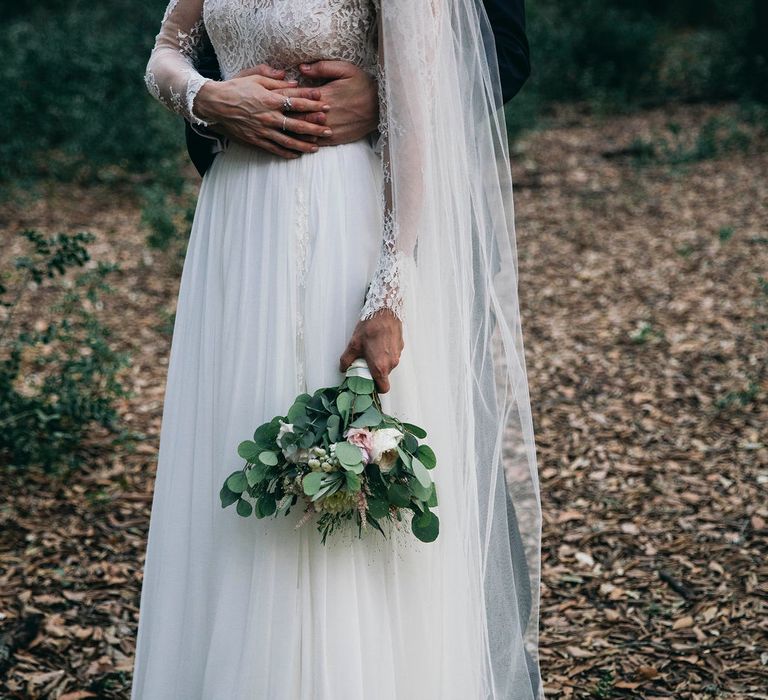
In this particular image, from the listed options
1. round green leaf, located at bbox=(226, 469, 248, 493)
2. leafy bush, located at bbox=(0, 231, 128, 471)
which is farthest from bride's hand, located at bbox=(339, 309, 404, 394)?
leafy bush, located at bbox=(0, 231, 128, 471)

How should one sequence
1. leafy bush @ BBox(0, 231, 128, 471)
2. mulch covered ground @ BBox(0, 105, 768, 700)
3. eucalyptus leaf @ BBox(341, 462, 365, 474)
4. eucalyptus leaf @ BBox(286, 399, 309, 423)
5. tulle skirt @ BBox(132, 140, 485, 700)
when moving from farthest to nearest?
leafy bush @ BBox(0, 231, 128, 471)
mulch covered ground @ BBox(0, 105, 768, 700)
tulle skirt @ BBox(132, 140, 485, 700)
eucalyptus leaf @ BBox(286, 399, 309, 423)
eucalyptus leaf @ BBox(341, 462, 365, 474)

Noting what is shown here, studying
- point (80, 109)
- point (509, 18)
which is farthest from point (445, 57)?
point (80, 109)

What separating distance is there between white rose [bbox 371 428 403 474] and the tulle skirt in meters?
0.19

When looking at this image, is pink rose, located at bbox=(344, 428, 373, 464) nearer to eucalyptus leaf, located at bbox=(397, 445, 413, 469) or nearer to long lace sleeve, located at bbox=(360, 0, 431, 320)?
eucalyptus leaf, located at bbox=(397, 445, 413, 469)

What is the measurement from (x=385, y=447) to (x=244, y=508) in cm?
33

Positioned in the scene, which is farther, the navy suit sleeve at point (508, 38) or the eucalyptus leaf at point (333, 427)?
the navy suit sleeve at point (508, 38)

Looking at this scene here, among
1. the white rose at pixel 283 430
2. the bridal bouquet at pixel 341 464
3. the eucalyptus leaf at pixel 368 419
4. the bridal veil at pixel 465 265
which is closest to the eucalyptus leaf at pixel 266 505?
the bridal bouquet at pixel 341 464

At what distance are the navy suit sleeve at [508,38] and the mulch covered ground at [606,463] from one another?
1744mm

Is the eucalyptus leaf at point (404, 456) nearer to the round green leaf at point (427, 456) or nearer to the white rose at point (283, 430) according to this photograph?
the round green leaf at point (427, 456)

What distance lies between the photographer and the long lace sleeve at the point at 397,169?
1.86 meters

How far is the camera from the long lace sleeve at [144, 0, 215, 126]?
204 centimetres

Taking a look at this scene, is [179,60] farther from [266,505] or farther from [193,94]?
[266,505]

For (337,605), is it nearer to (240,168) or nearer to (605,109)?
(240,168)

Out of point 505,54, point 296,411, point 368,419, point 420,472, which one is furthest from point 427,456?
point 505,54
